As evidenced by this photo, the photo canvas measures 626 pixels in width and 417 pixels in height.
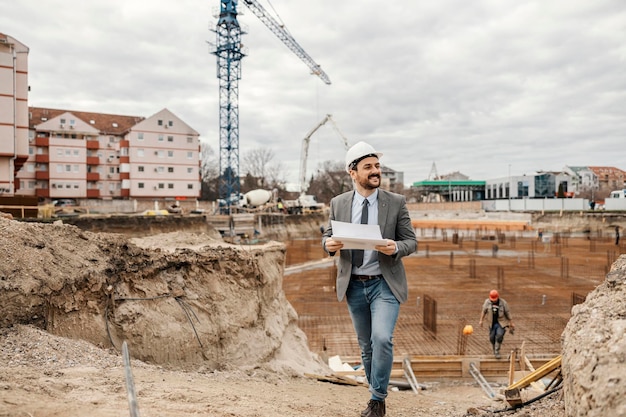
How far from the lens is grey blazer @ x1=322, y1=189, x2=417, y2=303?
3.02 m

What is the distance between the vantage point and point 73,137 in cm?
4156

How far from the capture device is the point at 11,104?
79.8ft

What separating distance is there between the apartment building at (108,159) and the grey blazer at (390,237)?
133 ft

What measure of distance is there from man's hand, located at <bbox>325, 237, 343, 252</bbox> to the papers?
38 mm

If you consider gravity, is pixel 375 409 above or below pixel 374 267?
below

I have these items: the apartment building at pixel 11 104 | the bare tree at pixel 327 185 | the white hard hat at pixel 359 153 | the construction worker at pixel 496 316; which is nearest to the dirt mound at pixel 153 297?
the white hard hat at pixel 359 153

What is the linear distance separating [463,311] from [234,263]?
9612mm

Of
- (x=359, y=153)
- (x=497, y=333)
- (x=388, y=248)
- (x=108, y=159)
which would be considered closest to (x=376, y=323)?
(x=388, y=248)

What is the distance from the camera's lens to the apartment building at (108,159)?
129 ft

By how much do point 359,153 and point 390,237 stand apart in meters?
0.64

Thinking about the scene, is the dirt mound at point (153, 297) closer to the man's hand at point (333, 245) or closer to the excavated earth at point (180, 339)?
the excavated earth at point (180, 339)

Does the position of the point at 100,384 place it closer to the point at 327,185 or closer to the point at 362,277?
the point at 362,277

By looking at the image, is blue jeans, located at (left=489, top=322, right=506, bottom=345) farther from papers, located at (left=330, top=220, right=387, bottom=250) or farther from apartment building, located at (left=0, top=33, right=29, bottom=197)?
apartment building, located at (left=0, top=33, right=29, bottom=197)

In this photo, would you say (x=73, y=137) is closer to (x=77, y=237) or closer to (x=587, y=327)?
(x=77, y=237)
